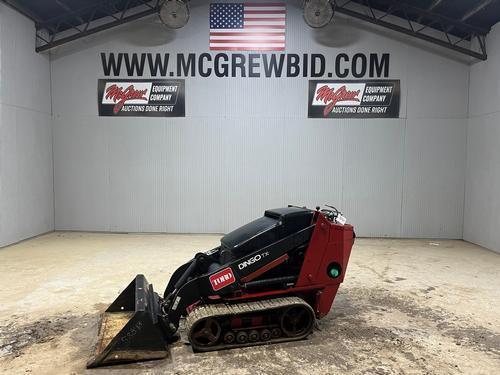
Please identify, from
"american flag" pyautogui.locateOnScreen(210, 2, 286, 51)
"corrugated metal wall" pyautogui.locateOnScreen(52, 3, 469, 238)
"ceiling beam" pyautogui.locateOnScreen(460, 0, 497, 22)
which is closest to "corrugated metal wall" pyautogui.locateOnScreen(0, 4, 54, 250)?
"corrugated metal wall" pyautogui.locateOnScreen(52, 3, 469, 238)

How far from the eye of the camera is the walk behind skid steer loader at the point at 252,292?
10.2 feet

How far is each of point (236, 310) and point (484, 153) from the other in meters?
6.80

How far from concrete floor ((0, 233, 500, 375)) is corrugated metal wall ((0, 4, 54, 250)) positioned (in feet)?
3.10

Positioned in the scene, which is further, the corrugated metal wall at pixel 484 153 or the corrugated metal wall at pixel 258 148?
the corrugated metal wall at pixel 258 148

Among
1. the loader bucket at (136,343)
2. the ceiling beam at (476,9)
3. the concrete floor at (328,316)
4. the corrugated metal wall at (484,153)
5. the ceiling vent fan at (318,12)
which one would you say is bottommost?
the concrete floor at (328,316)

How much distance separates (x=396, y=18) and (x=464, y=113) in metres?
2.53

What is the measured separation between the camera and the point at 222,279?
328 cm

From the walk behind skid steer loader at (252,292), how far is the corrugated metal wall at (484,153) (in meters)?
5.25

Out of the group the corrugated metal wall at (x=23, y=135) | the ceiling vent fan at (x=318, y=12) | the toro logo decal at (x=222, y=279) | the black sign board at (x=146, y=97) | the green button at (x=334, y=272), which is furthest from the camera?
the black sign board at (x=146, y=97)

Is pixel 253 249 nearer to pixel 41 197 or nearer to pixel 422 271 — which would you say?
pixel 422 271

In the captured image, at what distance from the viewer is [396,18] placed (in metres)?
8.13

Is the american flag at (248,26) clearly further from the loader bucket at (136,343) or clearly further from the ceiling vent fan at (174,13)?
the loader bucket at (136,343)

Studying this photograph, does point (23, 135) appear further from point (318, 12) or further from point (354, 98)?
point (354, 98)

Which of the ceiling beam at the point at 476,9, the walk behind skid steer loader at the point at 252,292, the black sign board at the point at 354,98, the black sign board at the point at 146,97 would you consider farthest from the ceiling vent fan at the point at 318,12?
the walk behind skid steer loader at the point at 252,292
